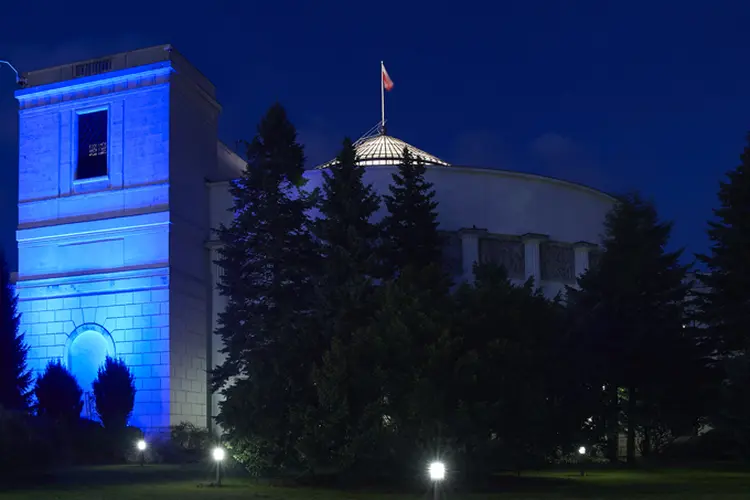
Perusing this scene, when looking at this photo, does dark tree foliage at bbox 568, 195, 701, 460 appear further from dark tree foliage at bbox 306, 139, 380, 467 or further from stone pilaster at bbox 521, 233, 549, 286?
dark tree foliage at bbox 306, 139, 380, 467

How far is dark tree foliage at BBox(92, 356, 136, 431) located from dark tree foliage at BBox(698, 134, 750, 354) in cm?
2097

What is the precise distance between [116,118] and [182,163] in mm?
3186

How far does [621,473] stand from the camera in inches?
1026

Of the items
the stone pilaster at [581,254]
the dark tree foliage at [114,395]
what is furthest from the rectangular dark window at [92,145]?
the stone pilaster at [581,254]

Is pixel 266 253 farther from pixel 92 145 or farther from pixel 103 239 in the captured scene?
pixel 92 145

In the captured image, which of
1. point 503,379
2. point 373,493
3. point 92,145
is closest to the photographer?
point 373,493

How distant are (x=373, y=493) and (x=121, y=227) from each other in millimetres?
21126

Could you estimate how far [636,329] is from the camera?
103ft

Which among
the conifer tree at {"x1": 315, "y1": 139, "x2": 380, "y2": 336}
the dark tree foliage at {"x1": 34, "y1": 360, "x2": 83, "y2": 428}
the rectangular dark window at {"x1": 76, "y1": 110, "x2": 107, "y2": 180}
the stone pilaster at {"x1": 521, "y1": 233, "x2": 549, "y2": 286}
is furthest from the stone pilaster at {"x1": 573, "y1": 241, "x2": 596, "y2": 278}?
the dark tree foliage at {"x1": 34, "y1": 360, "x2": 83, "y2": 428}

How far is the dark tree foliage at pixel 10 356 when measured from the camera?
31.9 meters

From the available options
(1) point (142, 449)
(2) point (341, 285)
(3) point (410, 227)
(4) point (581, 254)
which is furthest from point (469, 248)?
(1) point (142, 449)

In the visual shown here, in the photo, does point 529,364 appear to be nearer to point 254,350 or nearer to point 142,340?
point 254,350

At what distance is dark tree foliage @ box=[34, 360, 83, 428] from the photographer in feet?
107

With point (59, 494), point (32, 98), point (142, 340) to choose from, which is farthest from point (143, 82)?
point (59, 494)
